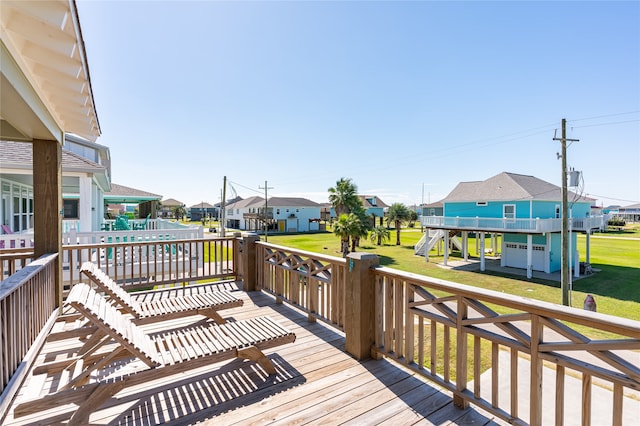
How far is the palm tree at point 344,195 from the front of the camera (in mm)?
30797

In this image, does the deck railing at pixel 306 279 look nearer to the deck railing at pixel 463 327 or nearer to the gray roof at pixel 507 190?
the deck railing at pixel 463 327

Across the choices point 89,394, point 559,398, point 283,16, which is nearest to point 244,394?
point 89,394

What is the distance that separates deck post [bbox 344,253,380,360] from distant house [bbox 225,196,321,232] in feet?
142

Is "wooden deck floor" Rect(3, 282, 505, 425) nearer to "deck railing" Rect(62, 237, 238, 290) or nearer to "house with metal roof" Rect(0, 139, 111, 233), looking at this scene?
"deck railing" Rect(62, 237, 238, 290)

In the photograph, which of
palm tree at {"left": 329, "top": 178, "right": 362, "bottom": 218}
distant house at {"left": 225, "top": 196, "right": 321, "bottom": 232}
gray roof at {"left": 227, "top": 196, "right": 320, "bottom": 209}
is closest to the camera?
palm tree at {"left": 329, "top": 178, "right": 362, "bottom": 218}

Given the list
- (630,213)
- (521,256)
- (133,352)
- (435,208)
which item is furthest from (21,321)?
(630,213)

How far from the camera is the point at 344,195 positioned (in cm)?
3078

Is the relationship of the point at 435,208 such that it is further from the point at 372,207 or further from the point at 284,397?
the point at 284,397

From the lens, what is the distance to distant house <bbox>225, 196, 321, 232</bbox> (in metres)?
47.5

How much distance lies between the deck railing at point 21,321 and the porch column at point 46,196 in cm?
27

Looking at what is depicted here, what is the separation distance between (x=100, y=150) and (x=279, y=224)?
32046 millimetres

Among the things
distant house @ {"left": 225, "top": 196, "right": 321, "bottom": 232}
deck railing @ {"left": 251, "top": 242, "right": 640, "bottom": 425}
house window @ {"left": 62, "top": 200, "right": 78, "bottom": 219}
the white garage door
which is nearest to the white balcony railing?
the white garage door

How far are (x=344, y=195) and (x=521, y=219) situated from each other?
53.0 feet

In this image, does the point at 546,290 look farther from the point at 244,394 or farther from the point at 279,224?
the point at 279,224
